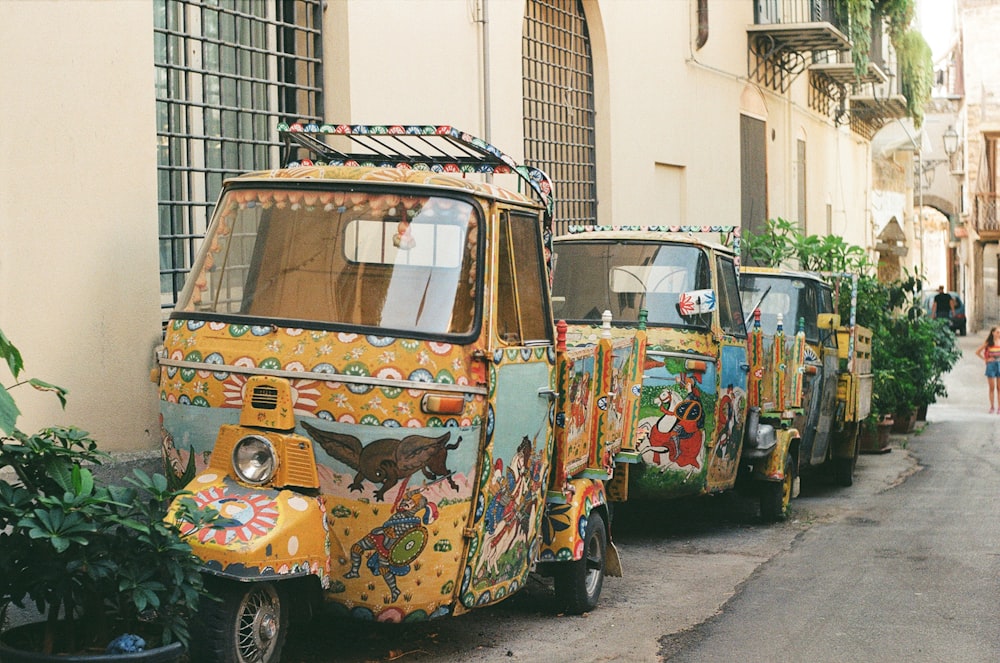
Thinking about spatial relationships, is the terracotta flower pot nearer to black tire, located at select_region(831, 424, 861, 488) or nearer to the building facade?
the building facade

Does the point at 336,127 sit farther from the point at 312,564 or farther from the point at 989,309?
the point at 989,309

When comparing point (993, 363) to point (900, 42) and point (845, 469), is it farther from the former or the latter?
point (900, 42)

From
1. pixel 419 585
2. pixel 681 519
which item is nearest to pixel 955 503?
pixel 681 519

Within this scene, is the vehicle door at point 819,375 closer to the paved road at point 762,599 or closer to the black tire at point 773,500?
the paved road at point 762,599

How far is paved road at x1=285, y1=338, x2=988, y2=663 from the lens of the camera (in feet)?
23.0

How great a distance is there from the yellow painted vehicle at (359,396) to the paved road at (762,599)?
1.88ft

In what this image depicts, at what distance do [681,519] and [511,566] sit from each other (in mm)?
5077

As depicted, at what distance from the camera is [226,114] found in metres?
9.98

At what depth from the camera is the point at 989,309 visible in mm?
52062

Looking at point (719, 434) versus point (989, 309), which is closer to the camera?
point (719, 434)

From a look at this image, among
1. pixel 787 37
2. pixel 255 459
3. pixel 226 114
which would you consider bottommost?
pixel 255 459

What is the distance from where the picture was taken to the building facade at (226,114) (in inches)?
291

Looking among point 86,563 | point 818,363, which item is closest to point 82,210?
point 86,563

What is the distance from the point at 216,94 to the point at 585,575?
4.45m
